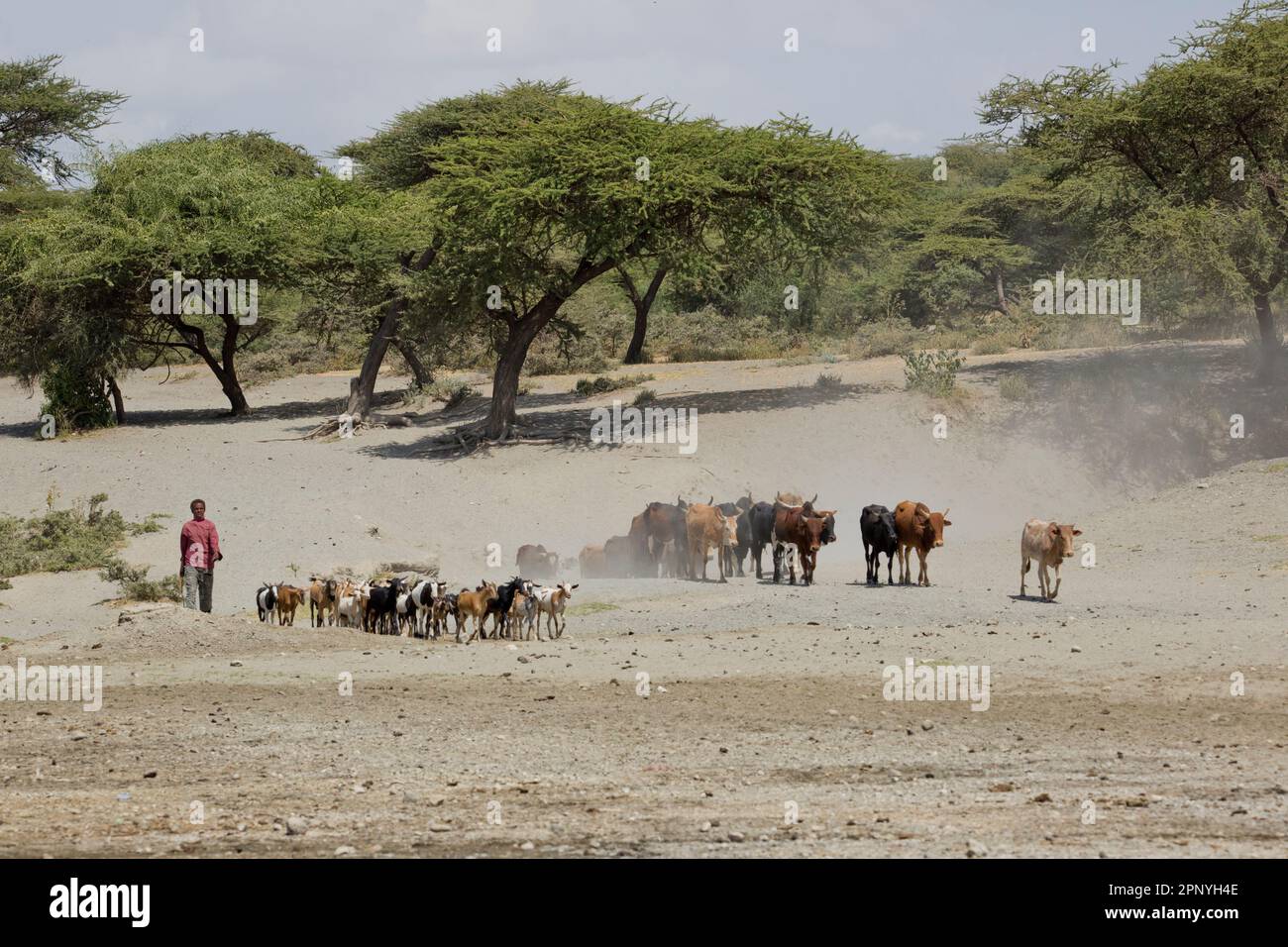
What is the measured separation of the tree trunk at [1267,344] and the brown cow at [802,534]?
15.8m

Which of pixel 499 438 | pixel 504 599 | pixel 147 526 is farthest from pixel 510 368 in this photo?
pixel 504 599

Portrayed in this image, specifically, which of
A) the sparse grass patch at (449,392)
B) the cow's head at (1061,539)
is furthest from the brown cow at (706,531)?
the sparse grass patch at (449,392)

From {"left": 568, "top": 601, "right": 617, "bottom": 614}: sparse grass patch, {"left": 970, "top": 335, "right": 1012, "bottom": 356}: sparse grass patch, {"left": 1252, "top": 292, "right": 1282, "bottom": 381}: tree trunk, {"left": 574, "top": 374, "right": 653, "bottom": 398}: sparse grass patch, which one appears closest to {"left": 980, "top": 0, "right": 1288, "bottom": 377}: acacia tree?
{"left": 1252, "top": 292, "right": 1282, "bottom": 381}: tree trunk

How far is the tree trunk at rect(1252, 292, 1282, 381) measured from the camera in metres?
31.8

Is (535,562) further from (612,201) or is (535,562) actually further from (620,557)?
(612,201)

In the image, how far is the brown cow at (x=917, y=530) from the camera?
19844mm

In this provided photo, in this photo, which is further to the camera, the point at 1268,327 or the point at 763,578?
the point at 1268,327

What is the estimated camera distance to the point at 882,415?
3103 cm

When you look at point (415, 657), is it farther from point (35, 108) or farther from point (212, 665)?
point (35, 108)

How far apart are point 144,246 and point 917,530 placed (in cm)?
2327

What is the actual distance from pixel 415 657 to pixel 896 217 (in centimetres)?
2398

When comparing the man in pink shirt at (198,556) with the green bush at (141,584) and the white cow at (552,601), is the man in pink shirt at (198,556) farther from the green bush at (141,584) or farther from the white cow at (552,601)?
the white cow at (552,601)

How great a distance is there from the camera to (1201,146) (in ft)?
109

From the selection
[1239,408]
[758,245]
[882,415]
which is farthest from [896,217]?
[1239,408]
